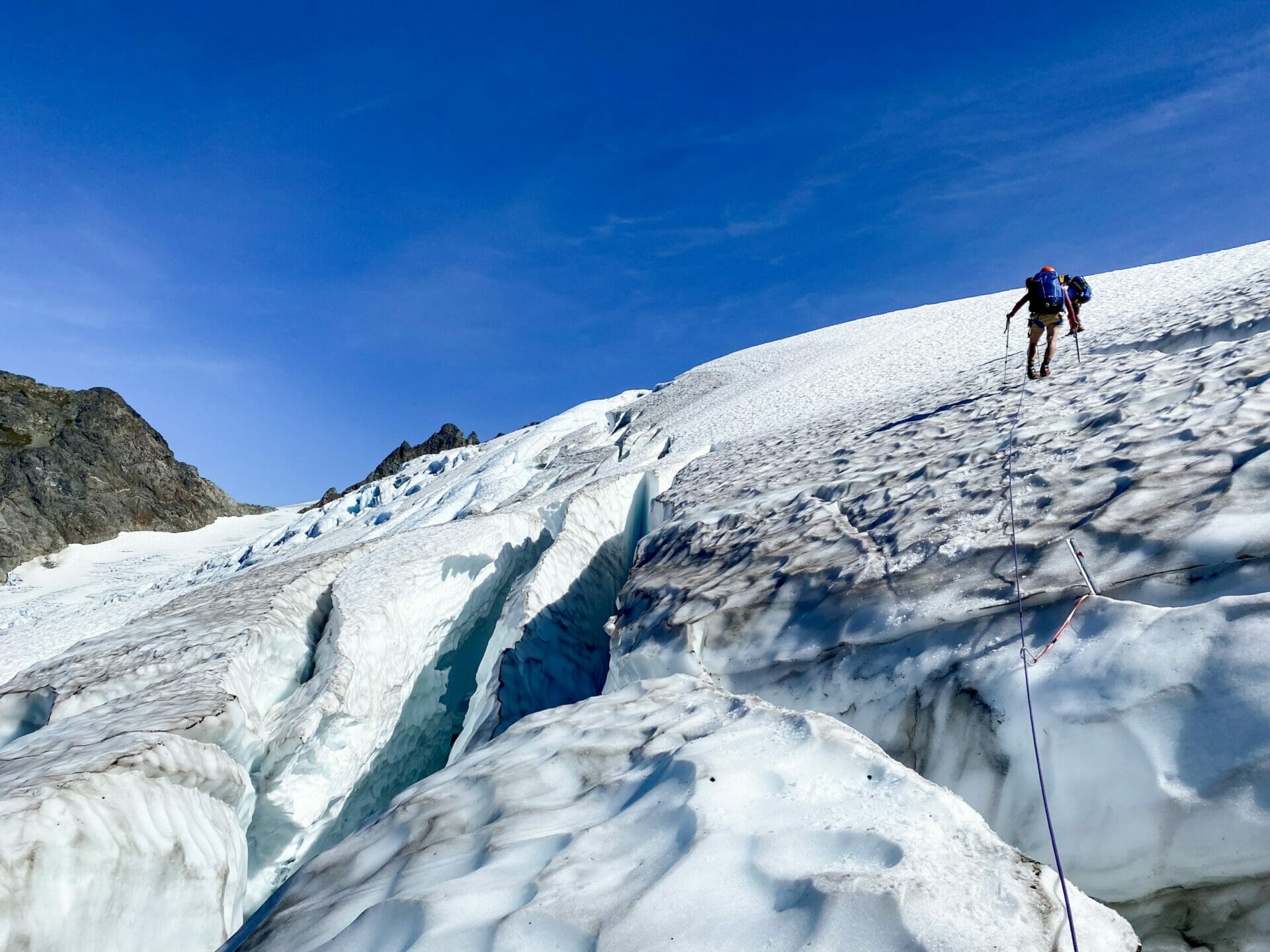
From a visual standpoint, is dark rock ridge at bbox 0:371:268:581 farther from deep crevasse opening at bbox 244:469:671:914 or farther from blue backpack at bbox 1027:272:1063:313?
blue backpack at bbox 1027:272:1063:313

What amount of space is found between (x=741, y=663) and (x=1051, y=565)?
1.29 metres

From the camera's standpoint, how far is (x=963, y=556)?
117 inches

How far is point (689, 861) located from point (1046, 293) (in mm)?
7307

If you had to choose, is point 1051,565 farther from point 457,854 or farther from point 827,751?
point 457,854

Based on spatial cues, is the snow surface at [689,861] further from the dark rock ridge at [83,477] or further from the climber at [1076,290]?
the dark rock ridge at [83,477]

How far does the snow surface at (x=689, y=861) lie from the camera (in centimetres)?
155

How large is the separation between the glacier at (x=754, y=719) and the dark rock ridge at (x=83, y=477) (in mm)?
25991

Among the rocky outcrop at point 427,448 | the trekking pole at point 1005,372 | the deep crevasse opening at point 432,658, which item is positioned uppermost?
the rocky outcrop at point 427,448

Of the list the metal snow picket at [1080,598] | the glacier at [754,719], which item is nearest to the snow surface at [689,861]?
the glacier at [754,719]

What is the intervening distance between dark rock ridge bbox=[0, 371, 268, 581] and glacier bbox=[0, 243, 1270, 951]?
25991mm

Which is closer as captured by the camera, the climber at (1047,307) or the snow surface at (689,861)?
the snow surface at (689,861)

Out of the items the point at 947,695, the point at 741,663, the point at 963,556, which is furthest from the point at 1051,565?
the point at 741,663

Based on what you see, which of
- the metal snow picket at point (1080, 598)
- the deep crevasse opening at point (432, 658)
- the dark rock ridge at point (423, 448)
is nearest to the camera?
the metal snow picket at point (1080, 598)

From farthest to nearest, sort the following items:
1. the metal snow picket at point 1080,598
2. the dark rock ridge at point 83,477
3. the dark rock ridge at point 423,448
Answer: the dark rock ridge at point 423,448 → the dark rock ridge at point 83,477 → the metal snow picket at point 1080,598
